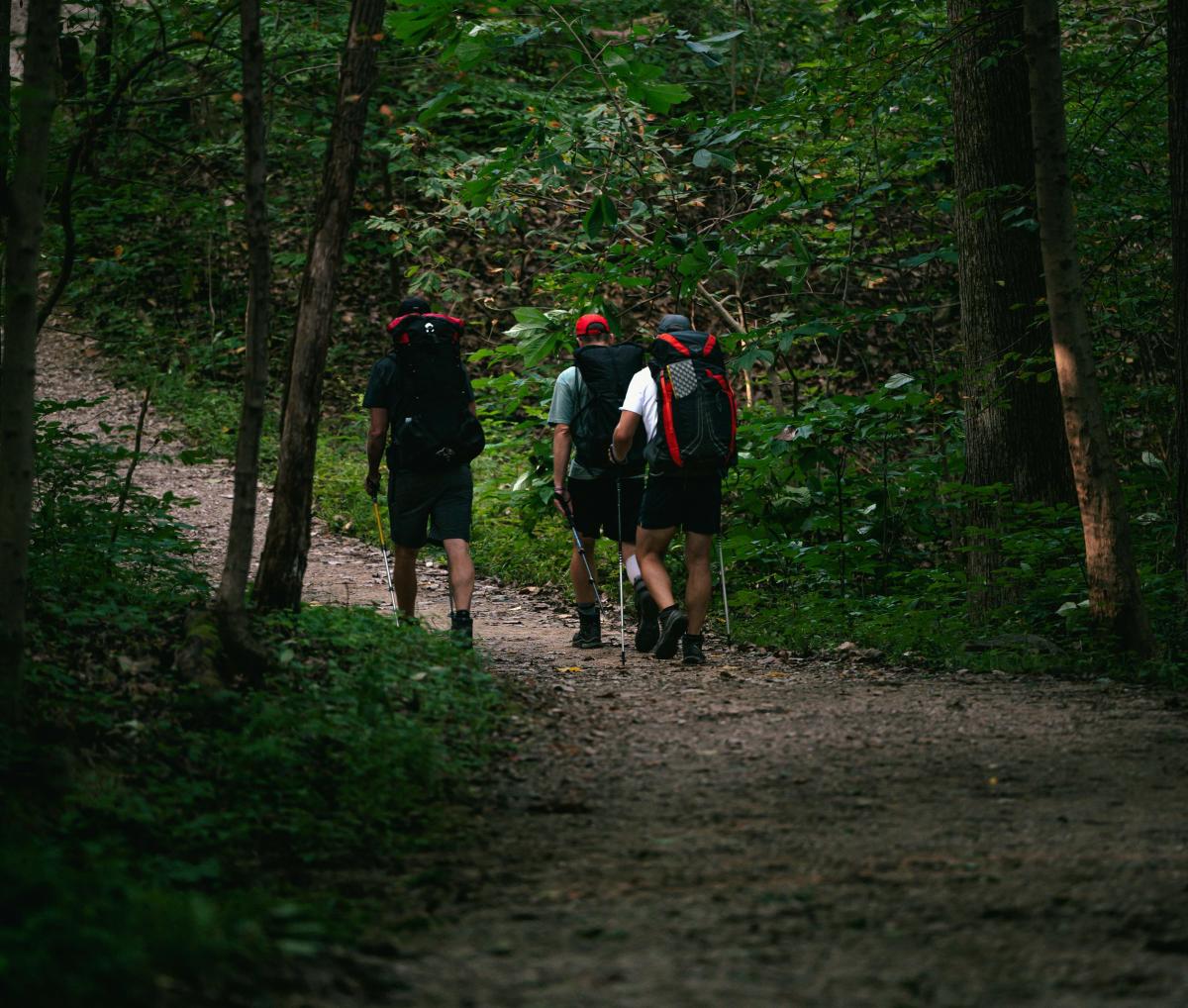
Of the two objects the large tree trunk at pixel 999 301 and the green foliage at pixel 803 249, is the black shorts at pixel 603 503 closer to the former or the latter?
the green foliage at pixel 803 249

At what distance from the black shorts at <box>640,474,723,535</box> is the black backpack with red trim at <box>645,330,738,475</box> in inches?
5.9

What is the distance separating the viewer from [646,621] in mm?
8867

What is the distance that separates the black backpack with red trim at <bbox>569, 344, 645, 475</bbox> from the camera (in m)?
8.95

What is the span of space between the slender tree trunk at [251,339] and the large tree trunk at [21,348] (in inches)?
43.5

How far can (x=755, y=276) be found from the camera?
20.4 m

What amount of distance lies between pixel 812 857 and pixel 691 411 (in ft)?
14.2

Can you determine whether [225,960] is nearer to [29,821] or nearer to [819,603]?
[29,821]

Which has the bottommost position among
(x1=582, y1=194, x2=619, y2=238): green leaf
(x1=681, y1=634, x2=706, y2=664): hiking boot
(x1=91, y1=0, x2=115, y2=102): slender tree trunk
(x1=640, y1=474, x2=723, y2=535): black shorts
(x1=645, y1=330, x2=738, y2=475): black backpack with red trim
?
(x1=681, y1=634, x2=706, y2=664): hiking boot

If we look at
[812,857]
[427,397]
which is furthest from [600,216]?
[812,857]

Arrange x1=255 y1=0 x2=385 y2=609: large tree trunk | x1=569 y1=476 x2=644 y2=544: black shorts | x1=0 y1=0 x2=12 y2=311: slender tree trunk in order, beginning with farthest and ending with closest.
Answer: x1=569 y1=476 x2=644 y2=544: black shorts
x1=255 y1=0 x2=385 y2=609: large tree trunk
x1=0 y1=0 x2=12 y2=311: slender tree trunk

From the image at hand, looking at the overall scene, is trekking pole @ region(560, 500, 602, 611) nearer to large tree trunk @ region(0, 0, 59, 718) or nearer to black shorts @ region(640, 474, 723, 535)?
black shorts @ region(640, 474, 723, 535)

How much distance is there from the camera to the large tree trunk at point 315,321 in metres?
6.92

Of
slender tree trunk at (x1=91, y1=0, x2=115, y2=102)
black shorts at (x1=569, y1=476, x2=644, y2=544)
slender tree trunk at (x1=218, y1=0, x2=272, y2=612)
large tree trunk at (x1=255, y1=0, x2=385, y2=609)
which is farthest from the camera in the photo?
black shorts at (x1=569, y1=476, x2=644, y2=544)

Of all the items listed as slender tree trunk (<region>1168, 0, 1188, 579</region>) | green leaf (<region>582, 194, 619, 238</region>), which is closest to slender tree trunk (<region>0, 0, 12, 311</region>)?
green leaf (<region>582, 194, 619, 238</region>)
